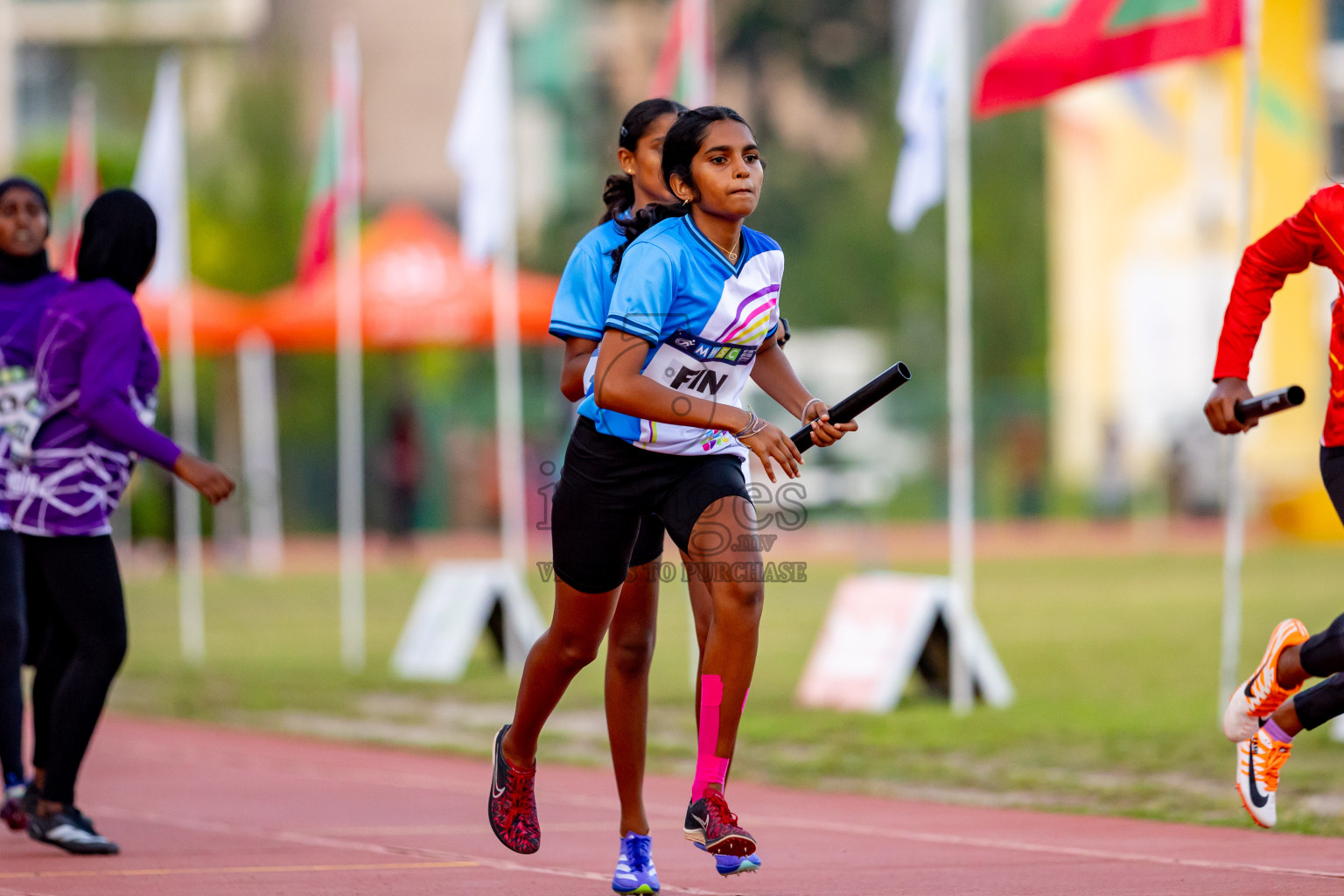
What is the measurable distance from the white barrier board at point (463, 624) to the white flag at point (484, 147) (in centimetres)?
236

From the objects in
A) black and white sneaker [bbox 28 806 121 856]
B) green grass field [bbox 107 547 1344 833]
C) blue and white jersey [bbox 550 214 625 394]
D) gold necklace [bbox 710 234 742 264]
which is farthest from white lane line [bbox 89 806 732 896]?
green grass field [bbox 107 547 1344 833]

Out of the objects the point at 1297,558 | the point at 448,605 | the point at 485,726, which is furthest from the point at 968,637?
the point at 1297,558

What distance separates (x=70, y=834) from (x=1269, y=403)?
13.2ft

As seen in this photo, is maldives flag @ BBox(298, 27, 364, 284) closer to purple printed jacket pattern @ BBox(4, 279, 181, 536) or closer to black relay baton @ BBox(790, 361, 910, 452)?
purple printed jacket pattern @ BBox(4, 279, 181, 536)

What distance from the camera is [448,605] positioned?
46.0ft

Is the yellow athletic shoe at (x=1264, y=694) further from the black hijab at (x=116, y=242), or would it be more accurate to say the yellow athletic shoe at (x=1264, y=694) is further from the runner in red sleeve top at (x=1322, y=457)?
the black hijab at (x=116, y=242)

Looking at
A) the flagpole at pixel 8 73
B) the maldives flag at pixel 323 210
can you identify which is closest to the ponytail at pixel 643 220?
the maldives flag at pixel 323 210

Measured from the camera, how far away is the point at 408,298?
20.4m

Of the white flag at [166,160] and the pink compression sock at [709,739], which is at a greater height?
the white flag at [166,160]

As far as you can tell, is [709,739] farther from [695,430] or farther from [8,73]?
[8,73]

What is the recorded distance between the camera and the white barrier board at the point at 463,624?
13.5m

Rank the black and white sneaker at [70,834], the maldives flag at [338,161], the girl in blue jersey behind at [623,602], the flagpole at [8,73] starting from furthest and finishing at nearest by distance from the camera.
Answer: the flagpole at [8,73] < the maldives flag at [338,161] < the black and white sneaker at [70,834] < the girl in blue jersey behind at [623,602]

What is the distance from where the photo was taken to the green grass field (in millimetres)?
8242

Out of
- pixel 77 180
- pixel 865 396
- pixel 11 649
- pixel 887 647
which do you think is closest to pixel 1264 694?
pixel 865 396
